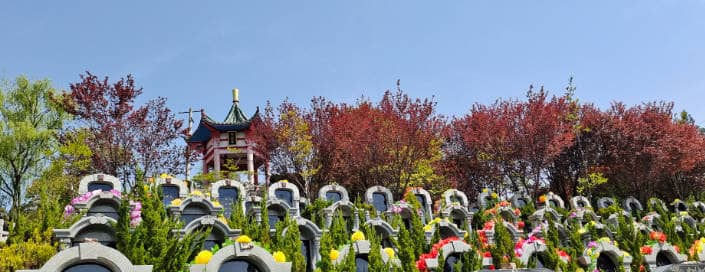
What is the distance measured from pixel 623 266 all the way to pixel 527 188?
9.09 metres

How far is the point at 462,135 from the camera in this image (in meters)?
24.6

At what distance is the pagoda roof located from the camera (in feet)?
89.2

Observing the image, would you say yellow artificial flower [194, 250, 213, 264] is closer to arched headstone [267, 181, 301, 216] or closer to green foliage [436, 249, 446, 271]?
green foliage [436, 249, 446, 271]

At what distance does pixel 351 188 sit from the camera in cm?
2305

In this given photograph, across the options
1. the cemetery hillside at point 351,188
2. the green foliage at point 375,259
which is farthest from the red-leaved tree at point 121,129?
the green foliage at point 375,259

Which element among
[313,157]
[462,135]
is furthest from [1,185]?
[462,135]

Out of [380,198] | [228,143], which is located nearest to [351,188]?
[380,198]

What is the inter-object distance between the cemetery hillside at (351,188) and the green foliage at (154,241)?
0.03 m

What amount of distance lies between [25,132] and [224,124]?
8246mm

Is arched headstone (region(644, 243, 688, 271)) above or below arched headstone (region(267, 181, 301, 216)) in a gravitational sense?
below

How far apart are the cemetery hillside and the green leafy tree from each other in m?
0.06

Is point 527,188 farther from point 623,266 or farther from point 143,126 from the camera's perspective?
point 143,126

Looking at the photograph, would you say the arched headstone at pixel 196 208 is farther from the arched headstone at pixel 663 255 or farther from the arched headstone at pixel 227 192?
the arched headstone at pixel 663 255

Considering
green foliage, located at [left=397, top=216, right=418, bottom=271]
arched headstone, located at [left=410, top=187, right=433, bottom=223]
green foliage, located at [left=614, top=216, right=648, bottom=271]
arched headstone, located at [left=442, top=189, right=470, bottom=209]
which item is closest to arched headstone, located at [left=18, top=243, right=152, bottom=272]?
green foliage, located at [left=397, top=216, right=418, bottom=271]
